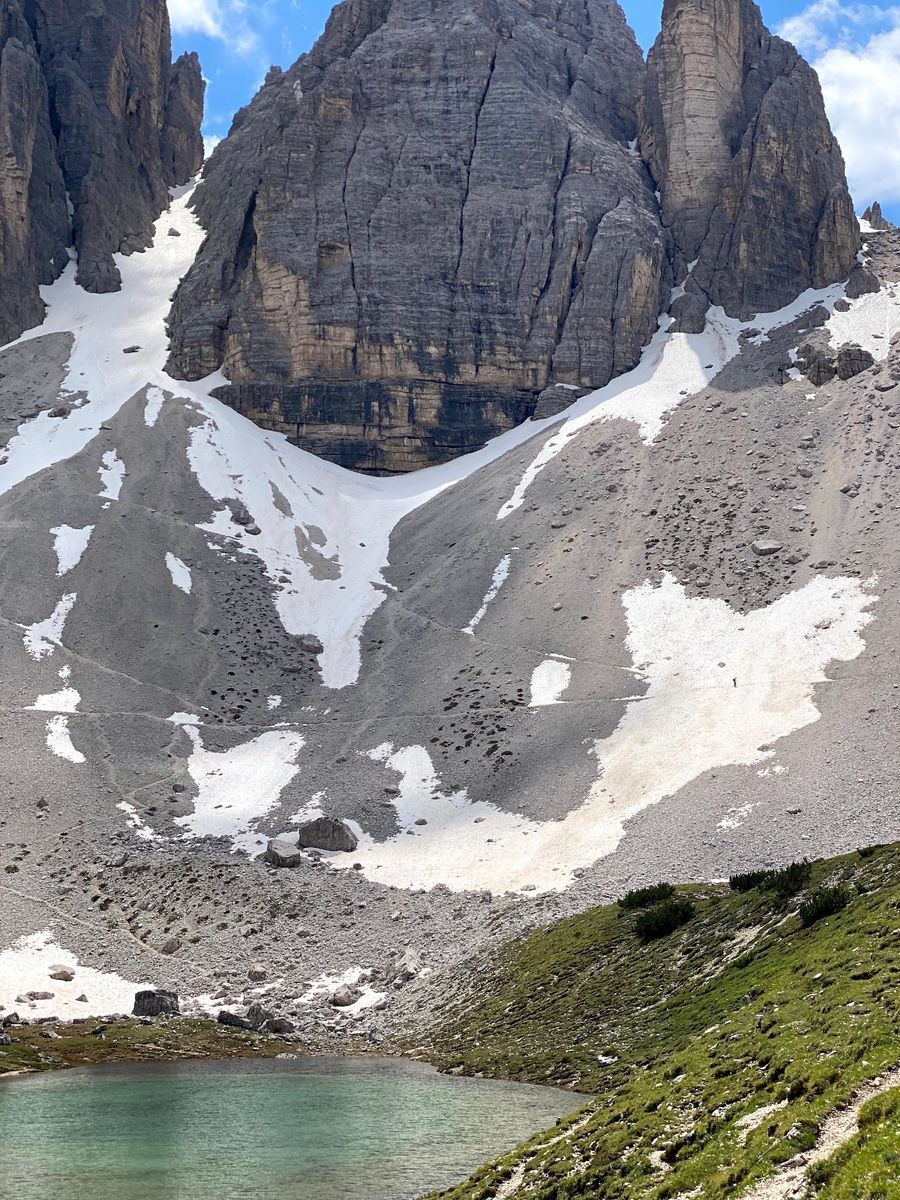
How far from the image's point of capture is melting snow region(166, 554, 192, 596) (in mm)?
92894

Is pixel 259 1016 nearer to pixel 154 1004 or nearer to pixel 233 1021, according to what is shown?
pixel 233 1021

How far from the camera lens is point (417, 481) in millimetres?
119500

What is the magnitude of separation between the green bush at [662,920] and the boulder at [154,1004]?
20.6 m

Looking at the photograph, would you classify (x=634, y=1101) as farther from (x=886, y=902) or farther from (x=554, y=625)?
(x=554, y=625)

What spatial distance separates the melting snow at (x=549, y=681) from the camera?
75.9 metres

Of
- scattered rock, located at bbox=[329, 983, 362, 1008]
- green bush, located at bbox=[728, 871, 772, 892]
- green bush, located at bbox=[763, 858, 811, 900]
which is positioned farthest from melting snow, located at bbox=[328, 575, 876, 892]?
green bush, located at bbox=[763, 858, 811, 900]

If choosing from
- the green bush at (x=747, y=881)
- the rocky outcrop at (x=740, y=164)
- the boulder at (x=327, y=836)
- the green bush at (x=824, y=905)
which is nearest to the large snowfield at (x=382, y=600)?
the boulder at (x=327, y=836)

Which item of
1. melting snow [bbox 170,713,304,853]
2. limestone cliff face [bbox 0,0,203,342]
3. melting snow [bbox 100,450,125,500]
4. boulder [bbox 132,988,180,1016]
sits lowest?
boulder [bbox 132,988,180,1016]

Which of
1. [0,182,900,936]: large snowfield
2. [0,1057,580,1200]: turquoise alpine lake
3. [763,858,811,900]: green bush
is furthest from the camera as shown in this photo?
[0,182,900,936]: large snowfield

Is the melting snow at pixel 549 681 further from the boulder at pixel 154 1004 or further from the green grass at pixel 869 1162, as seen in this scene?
the green grass at pixel 869 1162

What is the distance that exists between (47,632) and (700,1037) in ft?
219

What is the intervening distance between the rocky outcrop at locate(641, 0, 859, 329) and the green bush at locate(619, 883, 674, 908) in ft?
283

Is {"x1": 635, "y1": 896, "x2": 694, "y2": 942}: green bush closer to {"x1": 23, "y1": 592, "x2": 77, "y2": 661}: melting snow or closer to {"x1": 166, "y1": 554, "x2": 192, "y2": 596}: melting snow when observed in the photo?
{"x1": 23, "y1": 592, "x2": 77, "y2": 661}: melting snow

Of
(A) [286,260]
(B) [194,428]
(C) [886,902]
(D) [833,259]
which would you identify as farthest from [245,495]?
(C) [886,902]
